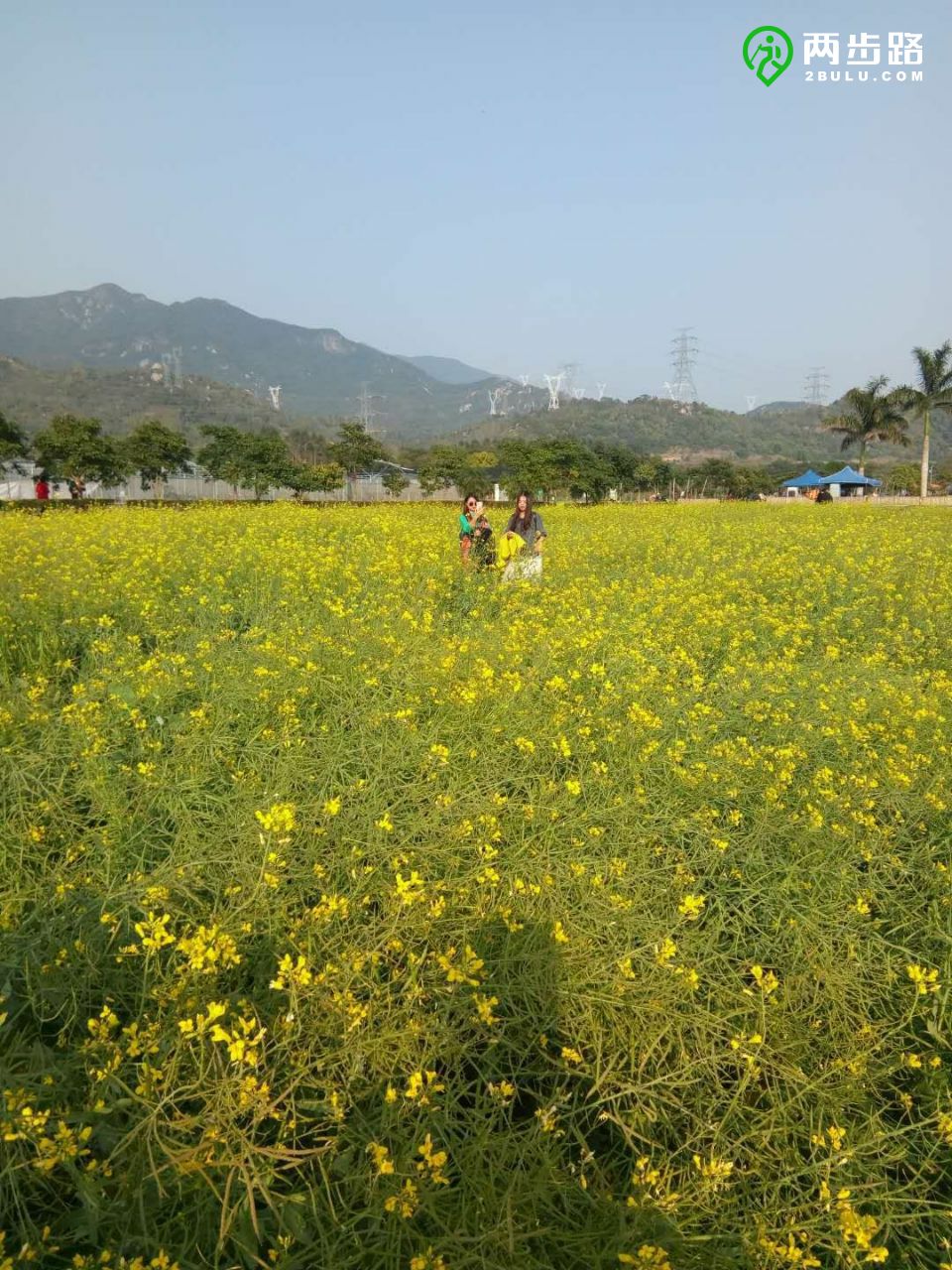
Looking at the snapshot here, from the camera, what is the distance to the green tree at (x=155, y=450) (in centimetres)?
3606

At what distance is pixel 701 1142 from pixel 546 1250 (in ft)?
1.70

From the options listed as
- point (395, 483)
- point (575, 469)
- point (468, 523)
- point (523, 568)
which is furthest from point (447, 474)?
point (523, 568)

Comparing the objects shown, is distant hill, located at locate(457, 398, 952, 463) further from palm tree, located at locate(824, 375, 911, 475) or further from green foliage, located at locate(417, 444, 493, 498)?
palm tree, located at locate(824, 375, 911, 475)

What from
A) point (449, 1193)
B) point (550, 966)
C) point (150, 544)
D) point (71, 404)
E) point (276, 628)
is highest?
point (71, 404)

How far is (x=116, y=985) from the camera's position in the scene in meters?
2.03

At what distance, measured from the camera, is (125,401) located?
4254 inches

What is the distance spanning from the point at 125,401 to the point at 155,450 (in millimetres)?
83952

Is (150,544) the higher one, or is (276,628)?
(150,544)

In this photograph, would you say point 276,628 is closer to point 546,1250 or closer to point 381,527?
point 546,1250

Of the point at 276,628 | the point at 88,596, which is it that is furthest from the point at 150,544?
the point at 276,628

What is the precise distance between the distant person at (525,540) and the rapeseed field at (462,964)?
295cm

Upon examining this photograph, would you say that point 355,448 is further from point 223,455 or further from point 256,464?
point 256,464

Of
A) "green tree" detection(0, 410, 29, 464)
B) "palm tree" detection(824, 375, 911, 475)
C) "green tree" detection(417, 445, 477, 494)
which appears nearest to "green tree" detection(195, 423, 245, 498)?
"green tree" detection(0, 410, 29, 464)

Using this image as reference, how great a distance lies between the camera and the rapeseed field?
63.4 inches
